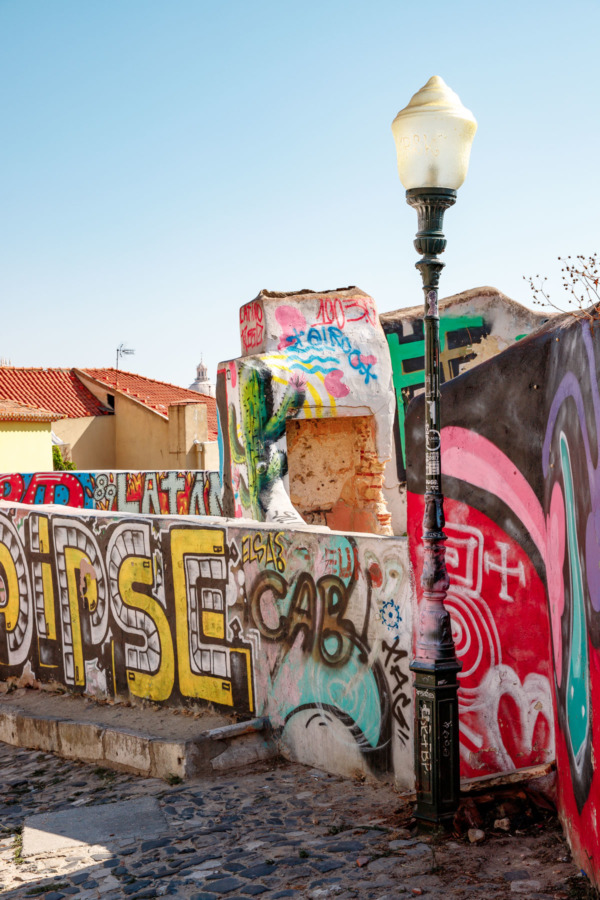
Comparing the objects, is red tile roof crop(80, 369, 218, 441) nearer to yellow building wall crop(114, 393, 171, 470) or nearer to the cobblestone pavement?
yellow building wall crop(114, 393, 171, 470)

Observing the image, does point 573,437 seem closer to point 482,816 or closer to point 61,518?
point 482,816

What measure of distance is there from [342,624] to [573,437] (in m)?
2.85

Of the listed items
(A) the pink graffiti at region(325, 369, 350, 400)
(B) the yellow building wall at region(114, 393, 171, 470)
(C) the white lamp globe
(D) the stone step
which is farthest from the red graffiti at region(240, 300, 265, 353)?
(B) the yellow building wall at region(114, 393, 171, 470)

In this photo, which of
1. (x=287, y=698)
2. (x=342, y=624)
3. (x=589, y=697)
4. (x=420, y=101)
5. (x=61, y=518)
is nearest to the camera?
(x=589, y=697)

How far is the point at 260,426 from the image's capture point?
12414 mm

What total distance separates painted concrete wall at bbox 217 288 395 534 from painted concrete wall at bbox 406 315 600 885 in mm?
5614

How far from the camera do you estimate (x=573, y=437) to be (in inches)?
191

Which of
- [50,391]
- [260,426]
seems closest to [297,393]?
[260,426]

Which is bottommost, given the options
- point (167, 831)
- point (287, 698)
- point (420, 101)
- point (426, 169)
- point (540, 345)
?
point (167, 831)

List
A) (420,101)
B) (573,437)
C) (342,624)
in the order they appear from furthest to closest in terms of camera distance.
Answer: (342,624), (420,101), (573,437)

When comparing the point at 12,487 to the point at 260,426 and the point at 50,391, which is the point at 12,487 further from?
the point at 50,391

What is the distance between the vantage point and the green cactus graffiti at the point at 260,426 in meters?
12.3

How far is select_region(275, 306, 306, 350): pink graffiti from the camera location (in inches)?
507

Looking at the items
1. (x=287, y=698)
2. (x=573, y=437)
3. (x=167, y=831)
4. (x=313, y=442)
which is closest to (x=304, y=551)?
(x=287, y=698)
